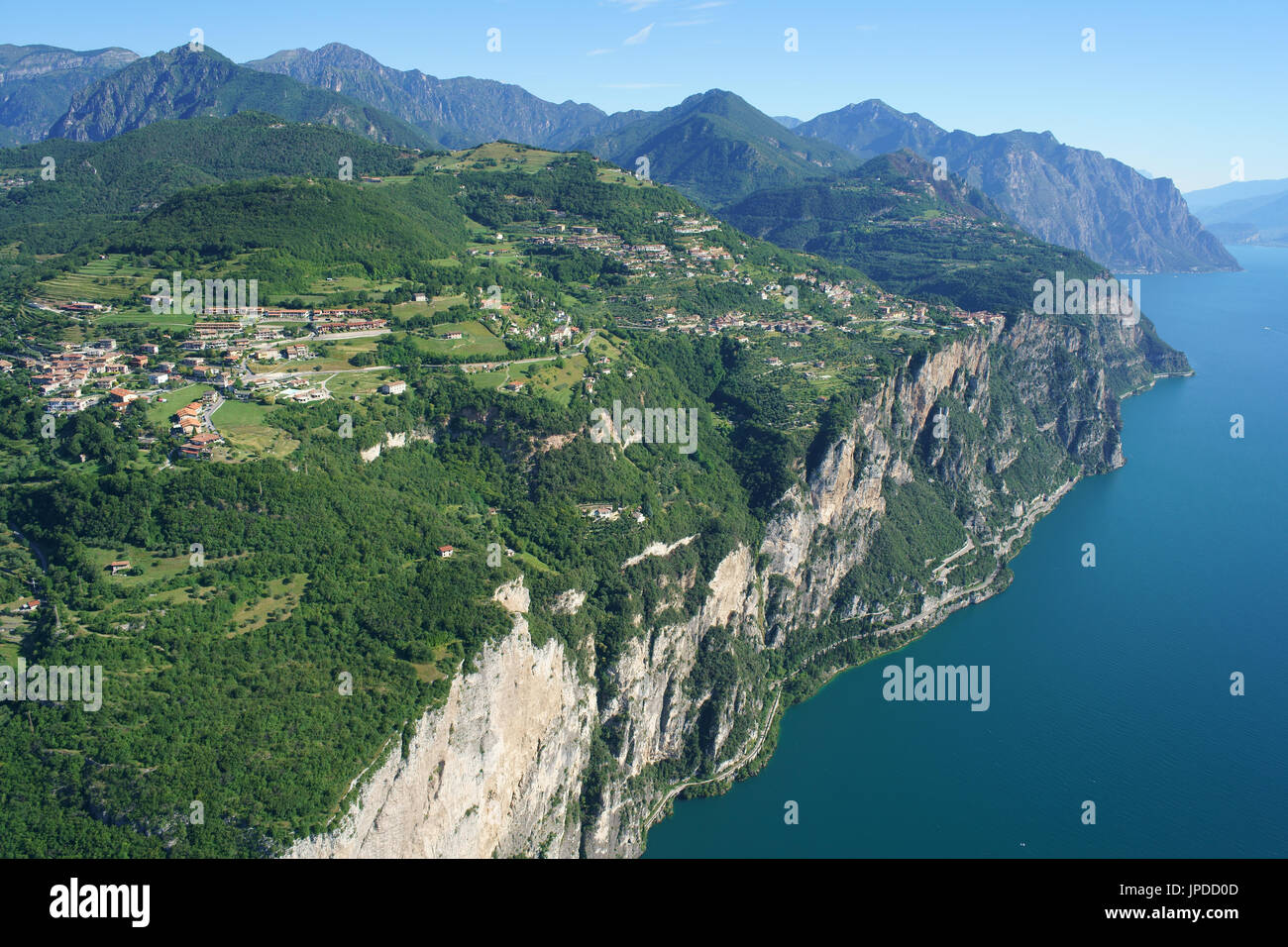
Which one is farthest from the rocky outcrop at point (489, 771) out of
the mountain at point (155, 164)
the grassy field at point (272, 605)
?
the mountain at point (155, 164)

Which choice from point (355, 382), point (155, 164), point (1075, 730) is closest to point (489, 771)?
point (355, 382)

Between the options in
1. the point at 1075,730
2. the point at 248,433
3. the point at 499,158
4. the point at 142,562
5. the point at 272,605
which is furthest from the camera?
the point at 499,158

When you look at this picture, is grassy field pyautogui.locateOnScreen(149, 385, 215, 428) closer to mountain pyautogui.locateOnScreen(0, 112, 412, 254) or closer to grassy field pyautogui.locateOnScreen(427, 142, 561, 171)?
mountain pyautogui.locateOnScreen(0, 112, 412, 254)

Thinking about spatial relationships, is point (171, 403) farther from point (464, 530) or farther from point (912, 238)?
point (912, 238)

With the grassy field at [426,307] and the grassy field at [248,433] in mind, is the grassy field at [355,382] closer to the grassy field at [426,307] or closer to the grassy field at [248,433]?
the grassy field at [248,433]

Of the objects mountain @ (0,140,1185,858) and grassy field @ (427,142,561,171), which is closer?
mountain @ (0,140,1185,858)

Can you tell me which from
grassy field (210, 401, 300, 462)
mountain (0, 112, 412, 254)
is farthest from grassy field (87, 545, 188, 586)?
mountain (0, 112, 412, 254)
